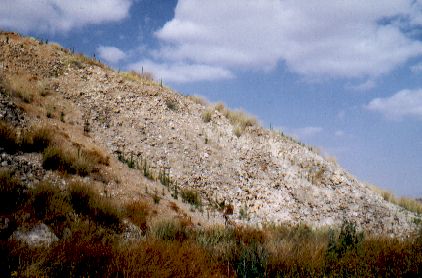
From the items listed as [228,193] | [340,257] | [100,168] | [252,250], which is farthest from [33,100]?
[340,257]

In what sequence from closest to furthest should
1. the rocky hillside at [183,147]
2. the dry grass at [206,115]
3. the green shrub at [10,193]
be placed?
1. the green shrub at [10,193]
2. the rocky hillside at [183,147]
3. the dry grass at [206,115]

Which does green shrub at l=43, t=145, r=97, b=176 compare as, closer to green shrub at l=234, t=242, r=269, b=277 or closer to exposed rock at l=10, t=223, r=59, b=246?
exposed rock at l=10, t=223, r=59, b=246

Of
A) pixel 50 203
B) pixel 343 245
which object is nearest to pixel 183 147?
pixel 50 203

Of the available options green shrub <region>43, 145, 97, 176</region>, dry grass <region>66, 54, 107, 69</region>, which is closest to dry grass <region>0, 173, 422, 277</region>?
green shrub <region>43, 145, 97, 176</region>

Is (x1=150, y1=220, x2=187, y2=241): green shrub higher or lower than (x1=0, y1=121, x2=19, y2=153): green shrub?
above

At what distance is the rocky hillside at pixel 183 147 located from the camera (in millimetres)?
13938

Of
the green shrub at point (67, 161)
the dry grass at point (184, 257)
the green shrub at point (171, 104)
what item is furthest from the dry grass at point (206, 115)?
the dry grass at point (184, 257)

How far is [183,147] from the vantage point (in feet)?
52.9

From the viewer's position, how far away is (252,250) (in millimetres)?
5867

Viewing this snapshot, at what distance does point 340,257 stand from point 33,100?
1328 centimetres

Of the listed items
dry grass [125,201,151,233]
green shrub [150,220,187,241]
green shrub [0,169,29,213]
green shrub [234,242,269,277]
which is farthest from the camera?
dry grass [125,201,151,233]

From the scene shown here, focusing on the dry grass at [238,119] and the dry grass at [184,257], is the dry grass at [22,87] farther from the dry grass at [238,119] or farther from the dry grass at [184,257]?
the dry grass at [238,119]

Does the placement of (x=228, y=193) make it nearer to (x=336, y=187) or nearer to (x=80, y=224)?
(x=336, y=187)

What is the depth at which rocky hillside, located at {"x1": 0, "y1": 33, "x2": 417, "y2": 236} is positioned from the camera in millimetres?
13938
